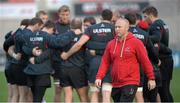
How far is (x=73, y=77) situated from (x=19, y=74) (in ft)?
4.06

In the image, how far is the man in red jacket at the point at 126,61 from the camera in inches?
469

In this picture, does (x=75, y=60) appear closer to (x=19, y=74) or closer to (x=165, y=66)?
(x=19, y=74)

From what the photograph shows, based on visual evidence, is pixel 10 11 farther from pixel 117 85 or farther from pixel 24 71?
pixel 117 85

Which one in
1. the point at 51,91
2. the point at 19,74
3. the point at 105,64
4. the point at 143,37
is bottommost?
the point at 51,91

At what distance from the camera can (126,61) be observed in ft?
39.1

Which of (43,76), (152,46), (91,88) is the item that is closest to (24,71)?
(43,76)

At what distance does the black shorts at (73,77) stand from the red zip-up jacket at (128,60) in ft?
7.88

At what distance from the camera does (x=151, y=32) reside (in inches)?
573

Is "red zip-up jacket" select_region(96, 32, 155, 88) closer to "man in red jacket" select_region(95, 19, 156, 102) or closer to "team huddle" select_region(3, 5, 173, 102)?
"man in red jacket" select_region(95, 19, 156, 102)

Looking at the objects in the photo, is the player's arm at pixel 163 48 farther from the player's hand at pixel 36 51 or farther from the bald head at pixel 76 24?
the player's hand at pixel 36 51

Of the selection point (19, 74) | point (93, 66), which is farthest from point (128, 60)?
point (19, 74)

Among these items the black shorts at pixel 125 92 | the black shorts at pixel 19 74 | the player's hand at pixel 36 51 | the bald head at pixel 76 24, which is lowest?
the black shorts at pixel 19 74

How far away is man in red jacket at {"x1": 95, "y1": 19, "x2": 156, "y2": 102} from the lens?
469 inches

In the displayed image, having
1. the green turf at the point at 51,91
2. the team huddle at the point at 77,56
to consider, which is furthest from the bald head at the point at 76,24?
the green turf at the point at 51,91
